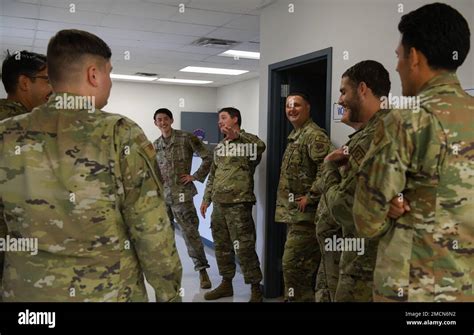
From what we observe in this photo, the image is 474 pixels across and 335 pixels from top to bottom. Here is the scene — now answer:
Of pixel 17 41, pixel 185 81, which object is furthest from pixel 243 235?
pixel 185 81

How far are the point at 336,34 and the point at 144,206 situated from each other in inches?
71.4

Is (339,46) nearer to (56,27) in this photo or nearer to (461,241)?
(461,241)

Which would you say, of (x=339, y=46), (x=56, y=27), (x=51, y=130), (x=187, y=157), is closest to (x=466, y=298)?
(x=51, y=130)

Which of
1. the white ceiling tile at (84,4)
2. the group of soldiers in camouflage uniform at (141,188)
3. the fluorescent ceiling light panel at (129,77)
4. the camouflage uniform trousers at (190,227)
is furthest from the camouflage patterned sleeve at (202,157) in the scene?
the fluorescent ceiling light panel at (129,77)

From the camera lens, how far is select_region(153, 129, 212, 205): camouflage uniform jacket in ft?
12.0

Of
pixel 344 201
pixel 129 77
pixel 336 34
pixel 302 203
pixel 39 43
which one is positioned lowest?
pixel 302 203

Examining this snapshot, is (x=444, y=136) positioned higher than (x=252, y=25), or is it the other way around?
(x=252, y=25)

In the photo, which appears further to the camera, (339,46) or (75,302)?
(339,46)

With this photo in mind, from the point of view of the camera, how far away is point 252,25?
3.91 metres

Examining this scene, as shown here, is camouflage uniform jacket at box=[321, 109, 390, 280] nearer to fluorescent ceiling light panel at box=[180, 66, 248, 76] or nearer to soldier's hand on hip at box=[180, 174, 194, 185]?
soldier's hand on hip at box=[180, 174, 194, 185]

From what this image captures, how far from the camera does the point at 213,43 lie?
4.75m

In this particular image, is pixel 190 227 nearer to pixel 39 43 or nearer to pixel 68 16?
pixel 68 16

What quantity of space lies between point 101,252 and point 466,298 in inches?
41.5

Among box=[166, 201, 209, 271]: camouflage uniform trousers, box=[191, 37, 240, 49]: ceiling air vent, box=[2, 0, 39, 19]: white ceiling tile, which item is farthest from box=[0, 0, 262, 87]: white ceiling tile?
box=[166, 201, 209, 271]: camouflage uniform trousers
